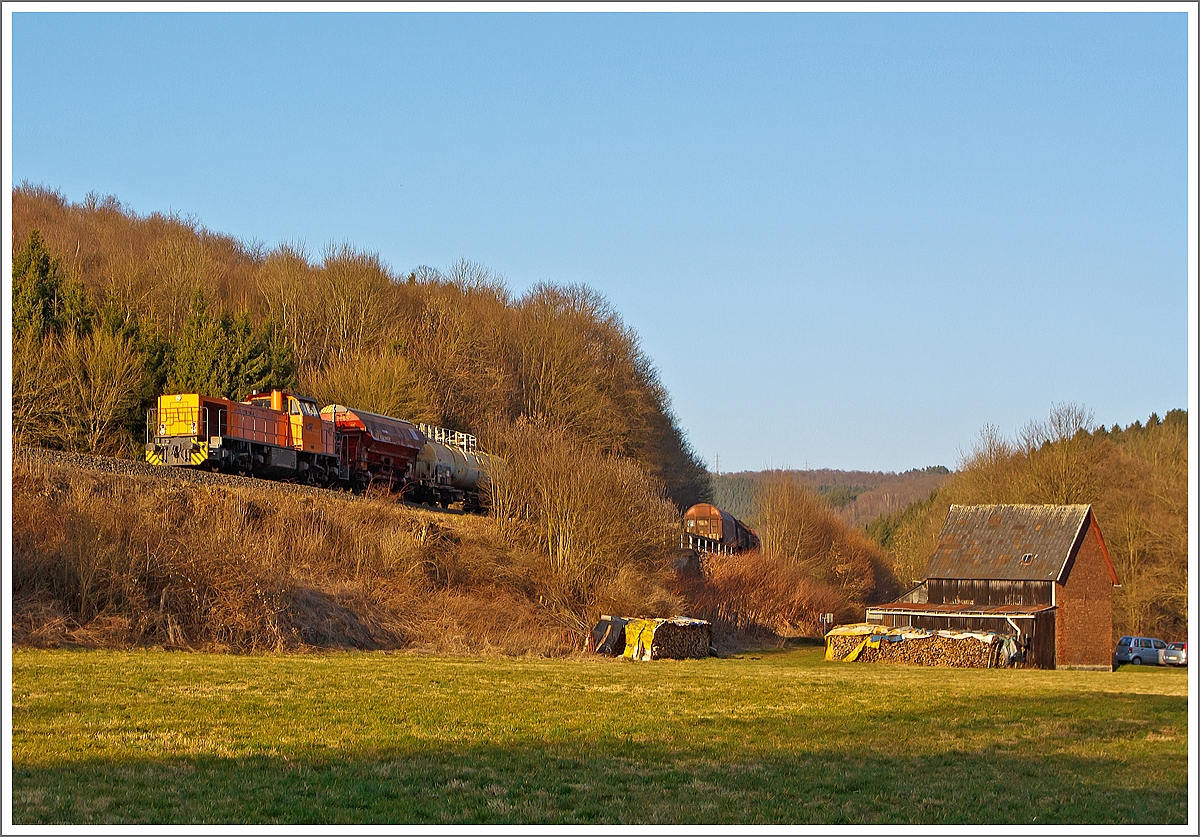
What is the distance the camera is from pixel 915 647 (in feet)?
137

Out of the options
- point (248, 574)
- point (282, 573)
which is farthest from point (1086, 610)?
point (248, 574)

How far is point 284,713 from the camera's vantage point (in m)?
15.6

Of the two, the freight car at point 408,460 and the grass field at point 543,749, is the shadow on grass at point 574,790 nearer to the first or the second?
the grass field at point 543,749

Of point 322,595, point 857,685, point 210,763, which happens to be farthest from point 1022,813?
point 322,595

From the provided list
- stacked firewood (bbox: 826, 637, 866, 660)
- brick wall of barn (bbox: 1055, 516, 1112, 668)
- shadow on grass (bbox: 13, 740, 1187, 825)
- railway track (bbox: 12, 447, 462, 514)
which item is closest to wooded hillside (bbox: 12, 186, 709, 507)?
railway track (bbox: 12, 447, 462, 514)

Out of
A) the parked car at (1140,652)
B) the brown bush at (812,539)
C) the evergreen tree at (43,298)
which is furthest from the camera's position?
the brown bush at (812,539)

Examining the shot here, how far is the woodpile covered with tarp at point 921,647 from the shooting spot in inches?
1624

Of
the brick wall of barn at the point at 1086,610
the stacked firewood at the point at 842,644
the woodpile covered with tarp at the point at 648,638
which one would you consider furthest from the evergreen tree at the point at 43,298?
the brick wall of barn at the point at 1086,610

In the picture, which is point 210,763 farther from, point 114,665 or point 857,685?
point 857,685

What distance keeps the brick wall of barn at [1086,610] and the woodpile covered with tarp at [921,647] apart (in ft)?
13.4

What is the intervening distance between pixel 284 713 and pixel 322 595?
14.6 meters

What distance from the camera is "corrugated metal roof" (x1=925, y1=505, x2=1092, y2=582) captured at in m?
47.5

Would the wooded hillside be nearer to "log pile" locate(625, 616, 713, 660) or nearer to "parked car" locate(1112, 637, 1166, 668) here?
"log pile" locate(625, 616, 713, 660)

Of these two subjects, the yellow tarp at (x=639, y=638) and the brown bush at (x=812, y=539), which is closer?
the yellow tarp at (x=639, y=638)
